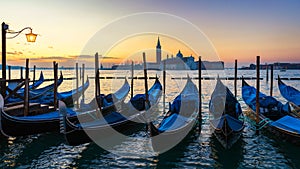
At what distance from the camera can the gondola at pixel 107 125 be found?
591 centimetres

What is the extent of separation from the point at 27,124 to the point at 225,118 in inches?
213

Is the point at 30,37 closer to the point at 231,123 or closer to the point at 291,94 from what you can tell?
the point at 231,123

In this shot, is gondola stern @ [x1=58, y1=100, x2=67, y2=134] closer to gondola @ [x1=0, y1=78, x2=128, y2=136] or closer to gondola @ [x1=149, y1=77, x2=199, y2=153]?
gondola @ [x1=0, y1=78, x2=128, y2=136]

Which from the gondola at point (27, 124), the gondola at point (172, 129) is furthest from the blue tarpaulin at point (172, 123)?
the gondola at point (27, 124)

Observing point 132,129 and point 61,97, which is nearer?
point 132,129

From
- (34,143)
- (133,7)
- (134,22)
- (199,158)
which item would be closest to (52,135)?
(34,143)

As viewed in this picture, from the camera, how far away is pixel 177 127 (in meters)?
6.82

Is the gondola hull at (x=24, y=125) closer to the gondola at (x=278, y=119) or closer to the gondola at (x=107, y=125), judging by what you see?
the gondola at (x=107, y=125)

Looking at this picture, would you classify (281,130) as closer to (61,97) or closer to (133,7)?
(133,7)

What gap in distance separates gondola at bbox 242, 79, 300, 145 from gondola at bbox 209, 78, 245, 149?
0.87m

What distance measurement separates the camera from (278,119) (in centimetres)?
823

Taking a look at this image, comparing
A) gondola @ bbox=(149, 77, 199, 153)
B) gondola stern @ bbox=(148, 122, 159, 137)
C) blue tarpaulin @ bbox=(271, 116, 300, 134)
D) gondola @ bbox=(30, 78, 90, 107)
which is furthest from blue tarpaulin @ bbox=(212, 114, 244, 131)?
gondola @ bbox=(30, 78, 90, 107)

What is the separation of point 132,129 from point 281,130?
4.67m

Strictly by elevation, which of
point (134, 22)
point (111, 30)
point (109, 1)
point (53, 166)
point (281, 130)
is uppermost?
point (109, 1)
